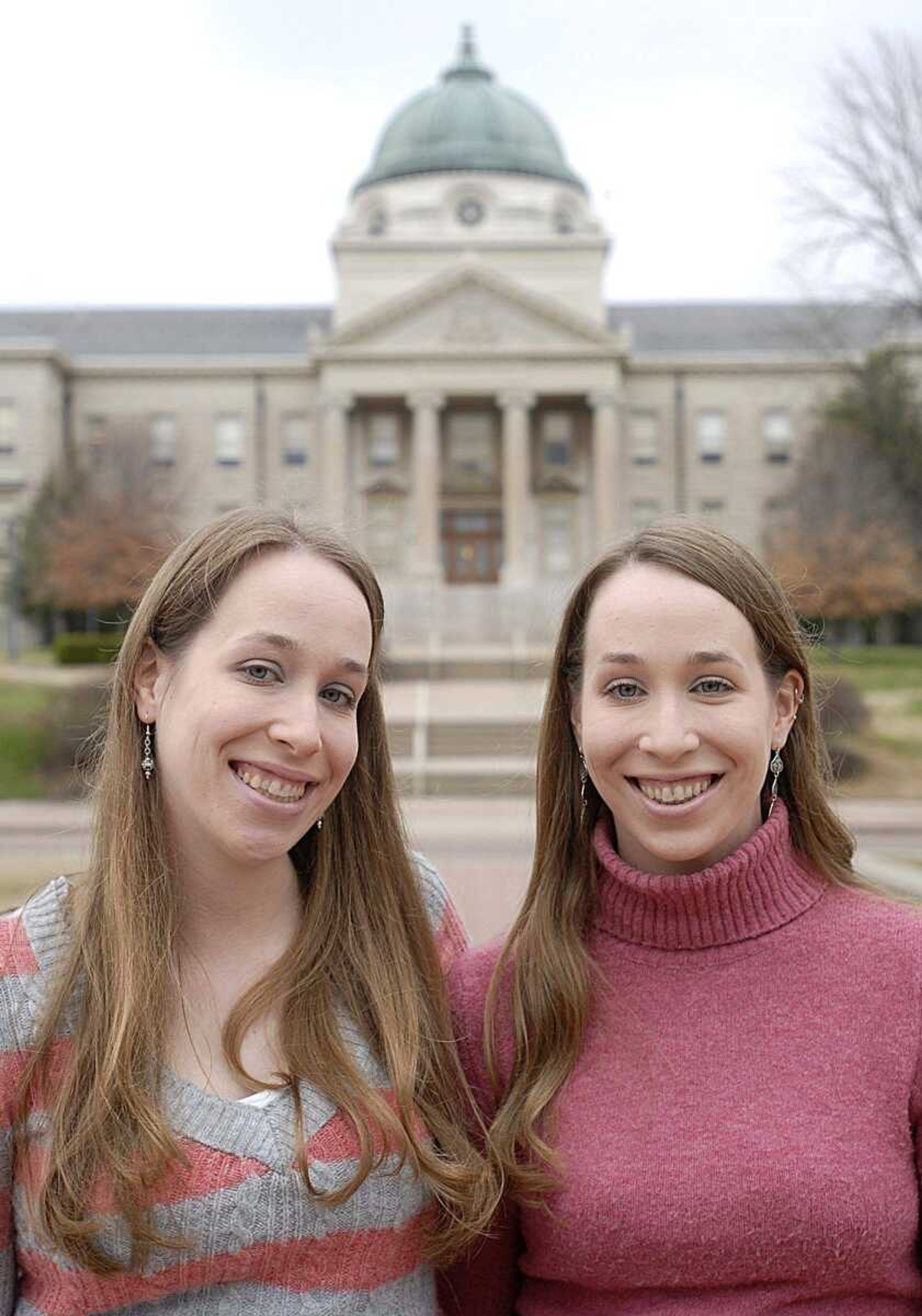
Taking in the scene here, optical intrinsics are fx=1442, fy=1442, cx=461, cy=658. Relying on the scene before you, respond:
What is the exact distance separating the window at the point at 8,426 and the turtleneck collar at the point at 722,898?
60.3 meters

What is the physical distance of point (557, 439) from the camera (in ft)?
196

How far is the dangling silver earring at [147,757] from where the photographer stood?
3.11 metres

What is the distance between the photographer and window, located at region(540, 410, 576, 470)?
59.7 m

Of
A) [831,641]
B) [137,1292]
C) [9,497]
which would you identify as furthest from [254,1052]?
[9,497]

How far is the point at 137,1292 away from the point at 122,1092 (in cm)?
40

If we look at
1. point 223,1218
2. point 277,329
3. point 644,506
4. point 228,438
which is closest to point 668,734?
point 223,1218

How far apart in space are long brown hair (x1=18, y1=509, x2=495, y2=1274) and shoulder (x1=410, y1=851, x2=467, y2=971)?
17 centimetres

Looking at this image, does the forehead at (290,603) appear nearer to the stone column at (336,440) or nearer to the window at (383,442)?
the stone column at (336,440)

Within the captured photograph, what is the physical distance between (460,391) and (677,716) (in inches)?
2138

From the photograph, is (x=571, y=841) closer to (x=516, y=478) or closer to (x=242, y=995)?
(x=242, y=995)

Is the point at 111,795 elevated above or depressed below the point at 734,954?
above

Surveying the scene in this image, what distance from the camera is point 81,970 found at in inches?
114

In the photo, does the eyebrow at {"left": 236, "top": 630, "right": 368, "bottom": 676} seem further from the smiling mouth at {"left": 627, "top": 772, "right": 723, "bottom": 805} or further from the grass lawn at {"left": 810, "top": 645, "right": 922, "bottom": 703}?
the grass lawn at {"left": 810, "top": 645, "right": 922, "bottom": 703}

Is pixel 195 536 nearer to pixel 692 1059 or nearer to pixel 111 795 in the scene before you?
pixel 111 795
